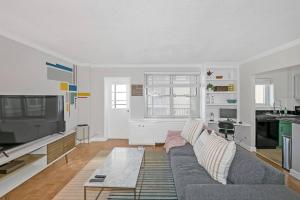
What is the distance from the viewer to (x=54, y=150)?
12.6 ft

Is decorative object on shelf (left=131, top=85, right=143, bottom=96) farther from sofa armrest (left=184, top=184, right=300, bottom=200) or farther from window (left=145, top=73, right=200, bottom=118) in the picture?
sofa armrest (left=184, top=184, right=300, bottom=200)

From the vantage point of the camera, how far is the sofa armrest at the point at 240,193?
1.66 metres

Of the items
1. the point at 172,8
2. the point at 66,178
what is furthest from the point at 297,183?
the point at 66,178

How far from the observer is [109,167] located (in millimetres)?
2938

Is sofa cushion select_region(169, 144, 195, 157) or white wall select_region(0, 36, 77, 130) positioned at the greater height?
white wall select_region(0, 36, 77, 130)

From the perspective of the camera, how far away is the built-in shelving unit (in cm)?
601

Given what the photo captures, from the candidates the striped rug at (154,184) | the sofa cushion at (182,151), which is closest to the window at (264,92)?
the sofa cushion at (182,151)

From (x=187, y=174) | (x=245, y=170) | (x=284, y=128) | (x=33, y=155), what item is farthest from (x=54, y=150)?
(x=284, y=128)

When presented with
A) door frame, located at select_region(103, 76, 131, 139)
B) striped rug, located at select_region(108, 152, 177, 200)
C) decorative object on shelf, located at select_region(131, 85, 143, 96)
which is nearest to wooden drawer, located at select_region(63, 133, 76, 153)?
striped rug, located at select_region(108, 152, 177, 200)

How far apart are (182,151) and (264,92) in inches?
165

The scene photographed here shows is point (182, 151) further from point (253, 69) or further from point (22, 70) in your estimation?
point (22, 70)

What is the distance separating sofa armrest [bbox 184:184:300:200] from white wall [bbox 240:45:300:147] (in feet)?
9.01

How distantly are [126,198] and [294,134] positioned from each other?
10.4 feet

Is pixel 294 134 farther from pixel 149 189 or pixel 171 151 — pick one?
pixel 149 189
